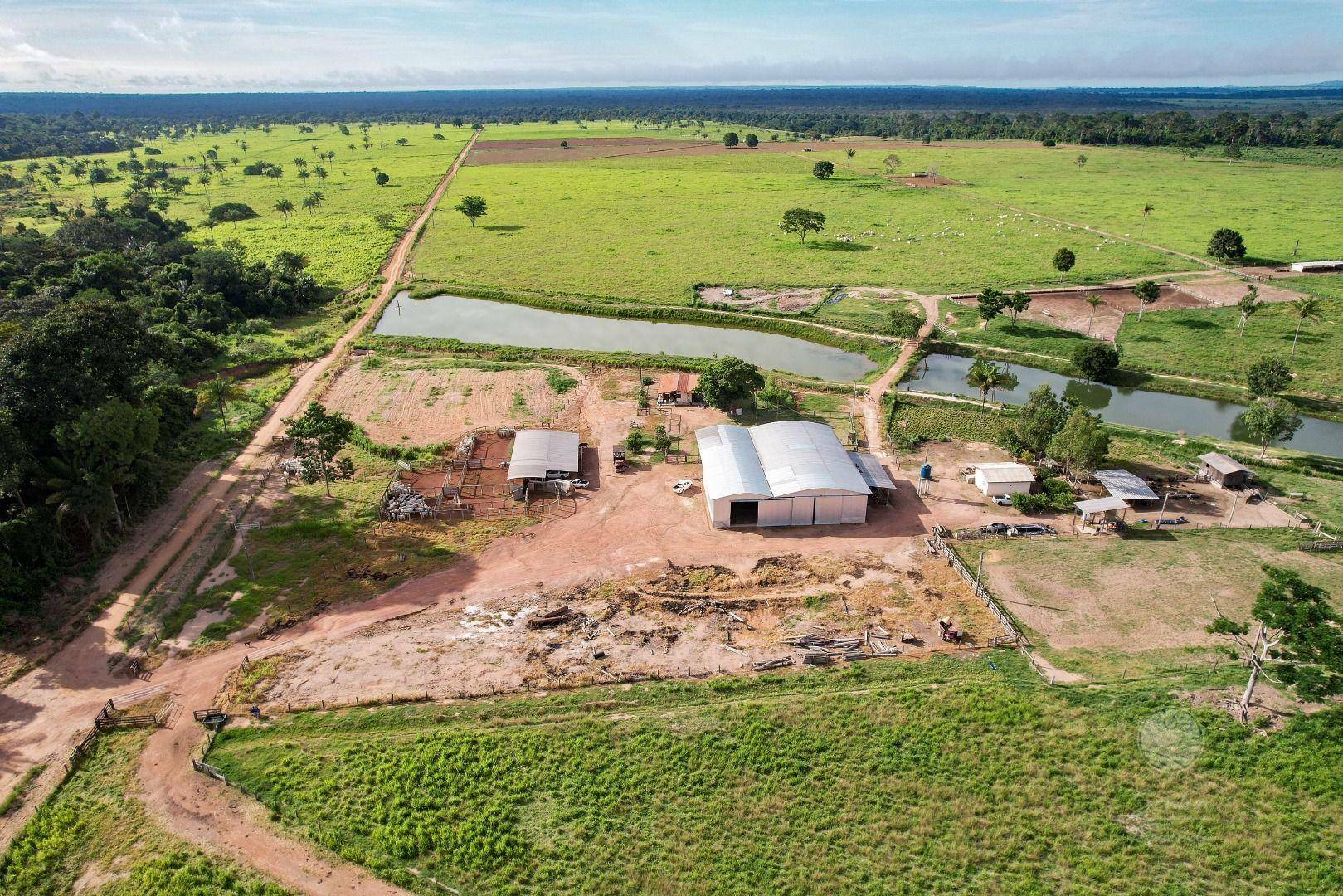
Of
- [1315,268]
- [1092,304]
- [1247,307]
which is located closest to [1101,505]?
[1092,304]

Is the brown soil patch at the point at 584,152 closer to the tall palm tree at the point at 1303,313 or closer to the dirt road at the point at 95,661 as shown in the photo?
the tall palm tree at the point at 1303,313

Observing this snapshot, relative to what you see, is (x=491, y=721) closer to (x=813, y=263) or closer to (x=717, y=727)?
(x=717, y=727)

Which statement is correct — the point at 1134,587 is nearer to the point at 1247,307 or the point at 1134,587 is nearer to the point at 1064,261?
the point at 1247,307

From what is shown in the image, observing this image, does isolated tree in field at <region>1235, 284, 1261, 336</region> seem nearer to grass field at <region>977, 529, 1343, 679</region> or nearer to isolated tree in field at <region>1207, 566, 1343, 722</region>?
grass field at <region>977, 529, 1343, 679</region>

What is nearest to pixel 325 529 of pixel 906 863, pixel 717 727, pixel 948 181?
pixel 717 727

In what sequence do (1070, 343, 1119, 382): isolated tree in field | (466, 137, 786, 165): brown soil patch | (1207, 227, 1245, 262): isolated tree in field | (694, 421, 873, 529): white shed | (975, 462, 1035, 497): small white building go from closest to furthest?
(694, 421, 873, 529): white shed → (975, 462, 1035, 497): small white building → (1070, 343, 1119, 382): isolated tree in field → (1207, 227, 1245, 262): isolated tree in field → (466, 137, 786, 165): brown soil patch

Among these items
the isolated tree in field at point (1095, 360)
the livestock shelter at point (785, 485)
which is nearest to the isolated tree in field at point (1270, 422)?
the isolated tree in field at point (1095, 360)

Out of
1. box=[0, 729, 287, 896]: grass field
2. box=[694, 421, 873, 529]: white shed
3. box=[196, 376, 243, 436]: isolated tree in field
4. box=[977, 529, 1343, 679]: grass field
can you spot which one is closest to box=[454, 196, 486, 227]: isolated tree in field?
box=[196, 376, 243, 436]: isolated tree in field
